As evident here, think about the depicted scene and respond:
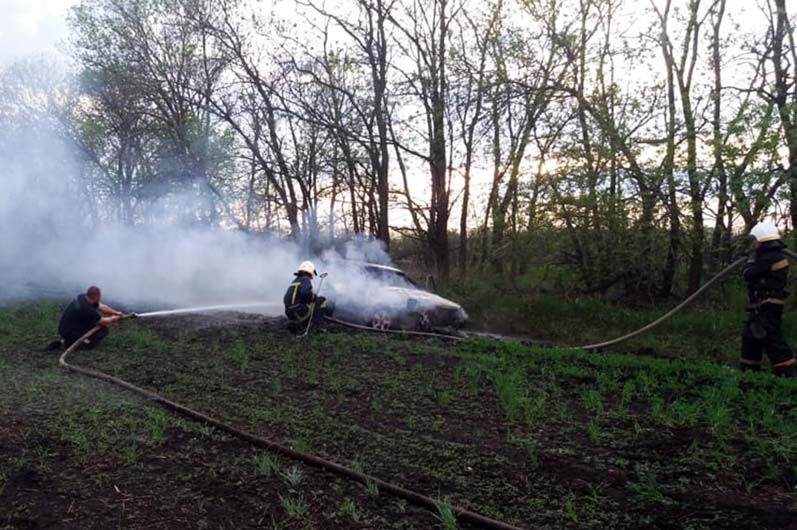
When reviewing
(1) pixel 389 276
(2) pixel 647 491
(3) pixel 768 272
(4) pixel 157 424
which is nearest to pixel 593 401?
(2) pixel 647 491

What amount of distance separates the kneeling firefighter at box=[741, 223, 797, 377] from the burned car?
517 cm

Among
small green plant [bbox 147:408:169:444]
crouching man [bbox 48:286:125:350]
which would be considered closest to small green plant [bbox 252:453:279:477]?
small green plant [bbox 147:408:169:444]

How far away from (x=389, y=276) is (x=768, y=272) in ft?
22.1

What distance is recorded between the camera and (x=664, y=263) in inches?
532

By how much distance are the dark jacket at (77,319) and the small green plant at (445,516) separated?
7620 mm

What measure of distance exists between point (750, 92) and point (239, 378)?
37.8 ft

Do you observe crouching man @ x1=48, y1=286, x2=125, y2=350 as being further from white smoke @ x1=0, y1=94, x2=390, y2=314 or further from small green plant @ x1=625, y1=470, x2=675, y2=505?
small green plant @ x1=625, y1=470, x2=675, y2=505

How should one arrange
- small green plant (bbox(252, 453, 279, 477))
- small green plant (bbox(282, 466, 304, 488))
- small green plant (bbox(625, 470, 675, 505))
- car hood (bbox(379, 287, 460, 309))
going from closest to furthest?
small green plant (bbox(625, 470, 675, 505))
small green plant (bbox(282, 466, 304, 488))
small green plant (bbox(252, 453, 279, 477))
car hood (bbox(379, 287, 460, 309))

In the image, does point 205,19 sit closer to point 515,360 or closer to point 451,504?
point 515,360

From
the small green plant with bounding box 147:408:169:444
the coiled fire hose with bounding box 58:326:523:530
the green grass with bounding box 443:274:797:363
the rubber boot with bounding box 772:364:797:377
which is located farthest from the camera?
the green grass with bounding box 443:274:797:363

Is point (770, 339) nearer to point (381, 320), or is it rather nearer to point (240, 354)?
point (381, 320)

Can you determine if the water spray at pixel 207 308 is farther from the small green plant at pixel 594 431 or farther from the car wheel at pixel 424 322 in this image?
the small green plant at pixel 594 431

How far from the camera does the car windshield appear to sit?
12.1 metres

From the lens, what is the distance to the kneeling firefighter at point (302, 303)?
33.5ft
